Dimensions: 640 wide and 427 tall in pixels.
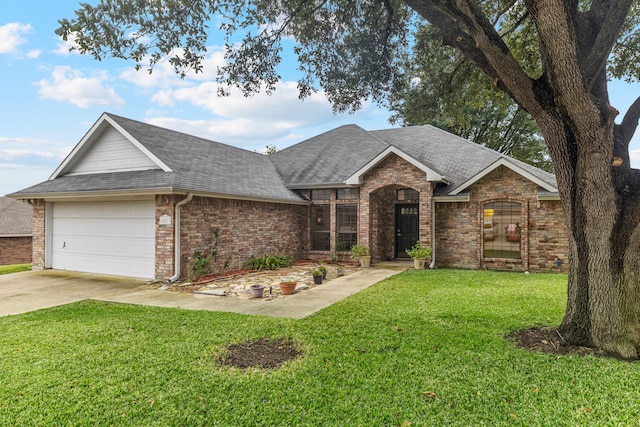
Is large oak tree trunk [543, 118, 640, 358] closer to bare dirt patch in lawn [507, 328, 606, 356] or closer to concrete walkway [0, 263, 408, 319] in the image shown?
bare dirt patch in lawn [507, 328, 606, 356]

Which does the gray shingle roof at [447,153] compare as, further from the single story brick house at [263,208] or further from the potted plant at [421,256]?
the potted plant at [421,256]

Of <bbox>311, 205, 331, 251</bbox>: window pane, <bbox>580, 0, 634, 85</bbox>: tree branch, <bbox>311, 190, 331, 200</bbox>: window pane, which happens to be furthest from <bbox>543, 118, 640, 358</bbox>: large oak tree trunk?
<bbox>311, 205, 331, 251</bbox>: window pane

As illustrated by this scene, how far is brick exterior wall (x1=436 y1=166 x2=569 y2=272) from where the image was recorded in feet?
41.3

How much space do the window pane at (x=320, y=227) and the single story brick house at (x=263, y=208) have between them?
45 millimetres

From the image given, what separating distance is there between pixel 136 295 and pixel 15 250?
20.2 m

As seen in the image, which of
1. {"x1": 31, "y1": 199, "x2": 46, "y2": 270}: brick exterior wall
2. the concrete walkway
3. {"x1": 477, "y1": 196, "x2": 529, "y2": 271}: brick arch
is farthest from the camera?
{"x1": 31, "y1": 199, "x2": 46, "y2": 270}: brick exterior wall

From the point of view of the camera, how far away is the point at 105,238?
12.3 meters

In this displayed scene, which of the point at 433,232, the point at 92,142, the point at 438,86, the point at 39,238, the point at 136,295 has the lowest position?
the point at 136,295

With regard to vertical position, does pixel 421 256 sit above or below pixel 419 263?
above

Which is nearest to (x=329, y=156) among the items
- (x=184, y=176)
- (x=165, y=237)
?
(x=184, y=176)

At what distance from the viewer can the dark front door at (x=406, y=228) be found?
1600cm

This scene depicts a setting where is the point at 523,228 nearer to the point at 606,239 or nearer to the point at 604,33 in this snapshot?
the point at 606,239

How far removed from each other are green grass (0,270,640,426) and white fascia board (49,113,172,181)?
5.98 meters

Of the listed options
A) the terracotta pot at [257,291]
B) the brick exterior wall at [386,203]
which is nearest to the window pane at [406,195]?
the brick exterior wall at [386,203]
